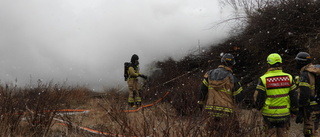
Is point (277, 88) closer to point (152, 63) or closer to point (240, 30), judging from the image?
point (240, 30)

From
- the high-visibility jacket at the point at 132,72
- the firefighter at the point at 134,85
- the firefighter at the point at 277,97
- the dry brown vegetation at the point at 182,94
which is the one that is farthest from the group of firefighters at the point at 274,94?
the firefighter at the point at 134,85

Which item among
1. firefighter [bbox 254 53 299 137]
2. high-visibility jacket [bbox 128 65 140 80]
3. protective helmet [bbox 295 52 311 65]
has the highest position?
high-visibility jacket [bbox 128 65 140 80]

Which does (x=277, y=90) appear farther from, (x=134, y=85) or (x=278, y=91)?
(x=134, y=85)

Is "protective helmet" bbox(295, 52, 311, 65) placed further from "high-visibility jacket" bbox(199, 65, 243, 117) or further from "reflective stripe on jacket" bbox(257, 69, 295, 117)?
"high-visibility jacket" bbox(199, 65, 243, 117)

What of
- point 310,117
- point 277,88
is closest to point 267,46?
point 310,117

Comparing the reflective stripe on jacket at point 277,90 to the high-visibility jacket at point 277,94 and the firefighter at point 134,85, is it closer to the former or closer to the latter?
the high-visibility jacket at point 277,94

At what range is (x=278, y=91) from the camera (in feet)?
11.1

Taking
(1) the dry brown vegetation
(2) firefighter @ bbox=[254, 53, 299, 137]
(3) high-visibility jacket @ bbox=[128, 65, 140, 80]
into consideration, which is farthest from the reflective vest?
(3) high-visibility jacket @ bbox=[128, 65, 140, 80]

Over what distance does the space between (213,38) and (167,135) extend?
8.95m

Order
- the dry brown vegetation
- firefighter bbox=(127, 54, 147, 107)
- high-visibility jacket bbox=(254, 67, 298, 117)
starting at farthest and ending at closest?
firefighter bbox=(127, 54, 147, 107), high-visibility jacket bbox=(254, 67, 298, 117), the dry brown vegetation

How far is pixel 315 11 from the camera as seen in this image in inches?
246

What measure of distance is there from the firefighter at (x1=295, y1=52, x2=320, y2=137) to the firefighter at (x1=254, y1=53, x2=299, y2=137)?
0.37 meters

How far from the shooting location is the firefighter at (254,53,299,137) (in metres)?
3.38

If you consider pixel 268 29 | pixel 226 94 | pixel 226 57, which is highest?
pixel 268 29
